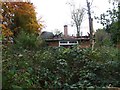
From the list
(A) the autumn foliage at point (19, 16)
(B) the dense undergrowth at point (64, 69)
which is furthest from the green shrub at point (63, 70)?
(A) the autumn foliage at point (19, 16)

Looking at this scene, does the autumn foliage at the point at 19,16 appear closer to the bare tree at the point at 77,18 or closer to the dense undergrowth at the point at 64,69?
the bare tree at the point at 77,18

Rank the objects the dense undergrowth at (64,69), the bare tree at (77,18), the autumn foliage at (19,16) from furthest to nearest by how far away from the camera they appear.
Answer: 1. the bare tree at (77,18)
2. the autumn foliage at (19,16)
3. the dense undergrowth at (64,69)

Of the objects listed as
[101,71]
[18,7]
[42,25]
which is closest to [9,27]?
[18,7]

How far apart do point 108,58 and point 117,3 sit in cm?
146

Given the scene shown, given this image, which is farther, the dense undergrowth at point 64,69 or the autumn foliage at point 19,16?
the autumn foliage at point 19,16

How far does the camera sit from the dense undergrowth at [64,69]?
4.60m

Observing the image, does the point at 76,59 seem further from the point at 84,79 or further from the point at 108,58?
the point at 84,79

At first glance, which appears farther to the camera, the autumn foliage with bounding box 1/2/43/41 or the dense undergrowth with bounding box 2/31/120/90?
the autumn foliage with bounding box 1/2/43/41

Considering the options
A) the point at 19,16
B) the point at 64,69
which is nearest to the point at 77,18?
the point at 19,16

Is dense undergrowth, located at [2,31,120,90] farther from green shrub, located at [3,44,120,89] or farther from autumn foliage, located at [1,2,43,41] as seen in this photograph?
autumn foliage, located at [1,2,43,41]

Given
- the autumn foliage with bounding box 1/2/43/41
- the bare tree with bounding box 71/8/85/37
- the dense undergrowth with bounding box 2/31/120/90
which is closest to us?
the dense undergrowth with bounding box 2/31/120/90

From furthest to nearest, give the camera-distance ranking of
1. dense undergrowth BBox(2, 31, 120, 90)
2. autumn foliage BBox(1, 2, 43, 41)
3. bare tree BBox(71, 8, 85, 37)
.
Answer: bare tree BBox(71, 8, 85, 37) → autumn foliage BBox(1, 2, 43, 41) → dense undergrowth BBox(2, 31, 120, 90)

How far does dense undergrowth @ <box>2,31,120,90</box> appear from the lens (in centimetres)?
460

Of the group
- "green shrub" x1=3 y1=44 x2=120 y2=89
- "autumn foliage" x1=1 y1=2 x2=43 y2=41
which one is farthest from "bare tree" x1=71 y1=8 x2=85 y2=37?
"green shrub" x1=3 y1=44 x2=120 y2=89
